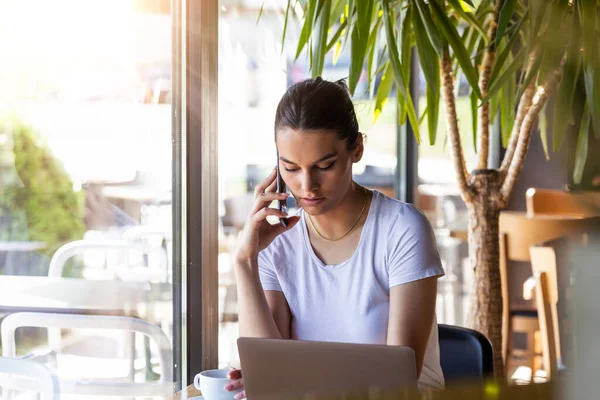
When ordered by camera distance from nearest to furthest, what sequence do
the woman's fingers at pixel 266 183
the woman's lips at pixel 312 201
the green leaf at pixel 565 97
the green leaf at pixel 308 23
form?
the woman's lips at pixel 312 201 → the woman's fingers at pixel 266 183 → the green leaf at pixel 308 23 → the green leaf at pixel 565 97

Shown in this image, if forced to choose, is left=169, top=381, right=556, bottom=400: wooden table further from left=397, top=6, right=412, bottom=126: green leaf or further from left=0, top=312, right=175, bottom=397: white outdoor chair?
left=397, top=6, right=412, bottom=126: green leaf

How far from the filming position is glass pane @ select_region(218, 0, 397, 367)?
2049 millimetres

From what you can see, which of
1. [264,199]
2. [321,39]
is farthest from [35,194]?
[321,39]

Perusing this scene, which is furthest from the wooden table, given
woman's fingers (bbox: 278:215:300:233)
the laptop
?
woman's fingers (bbox: 278:215:300:233)

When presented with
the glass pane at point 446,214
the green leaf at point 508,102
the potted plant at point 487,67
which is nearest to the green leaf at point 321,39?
the potted plant at point 487,67

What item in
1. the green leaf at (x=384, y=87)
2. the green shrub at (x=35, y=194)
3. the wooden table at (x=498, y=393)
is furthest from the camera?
the green leaf at (x=384, y=87)

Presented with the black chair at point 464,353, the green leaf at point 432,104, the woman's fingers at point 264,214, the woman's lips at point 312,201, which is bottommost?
the black chair at point 464,353

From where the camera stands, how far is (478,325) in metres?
2.64

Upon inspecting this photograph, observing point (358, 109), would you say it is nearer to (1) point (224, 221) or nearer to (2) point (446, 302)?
(1) point (224, 221)

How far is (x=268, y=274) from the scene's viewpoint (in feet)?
5.68

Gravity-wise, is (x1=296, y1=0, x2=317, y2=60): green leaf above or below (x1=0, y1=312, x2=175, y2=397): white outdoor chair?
above

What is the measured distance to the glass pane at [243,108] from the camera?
205 centimetres

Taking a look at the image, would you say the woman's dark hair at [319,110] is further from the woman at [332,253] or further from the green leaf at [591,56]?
the green leaf at [591,56]

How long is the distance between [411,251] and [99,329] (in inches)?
25.8
